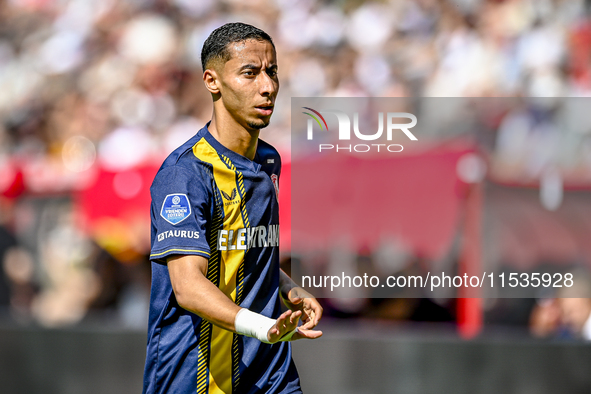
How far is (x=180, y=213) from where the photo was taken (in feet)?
9.59

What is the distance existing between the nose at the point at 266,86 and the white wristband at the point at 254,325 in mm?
979

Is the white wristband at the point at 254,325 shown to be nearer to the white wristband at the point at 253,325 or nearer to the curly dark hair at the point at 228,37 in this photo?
the white wristband at the point at 253,325

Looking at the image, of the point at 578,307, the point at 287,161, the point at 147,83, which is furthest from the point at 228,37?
the point at 147,83

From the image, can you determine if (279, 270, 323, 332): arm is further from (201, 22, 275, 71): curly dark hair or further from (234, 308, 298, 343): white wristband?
(201, 22, 275, 71): curly dark hair

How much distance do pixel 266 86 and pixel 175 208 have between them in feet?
2.24

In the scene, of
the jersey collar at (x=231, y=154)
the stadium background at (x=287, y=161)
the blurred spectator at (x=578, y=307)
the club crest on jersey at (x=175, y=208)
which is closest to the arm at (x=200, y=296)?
the club crest on jersey at (x=175, y=208)

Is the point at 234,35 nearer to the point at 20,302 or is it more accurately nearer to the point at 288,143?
the point at 288,143

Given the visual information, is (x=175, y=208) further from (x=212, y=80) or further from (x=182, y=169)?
(x=212, y=80)

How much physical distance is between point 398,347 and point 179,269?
10.5 ft

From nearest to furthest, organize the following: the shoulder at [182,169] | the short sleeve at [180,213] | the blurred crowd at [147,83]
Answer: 1. the short sleeve at [180,213]
2. the shoulder at [182,169]
3. the blurred crowd at [147,83]

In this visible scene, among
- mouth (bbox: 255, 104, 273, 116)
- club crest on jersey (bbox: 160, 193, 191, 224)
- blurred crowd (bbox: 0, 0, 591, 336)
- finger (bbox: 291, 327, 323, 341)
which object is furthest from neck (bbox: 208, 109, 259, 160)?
blurred crowd (bbox: 0, 0, 591, 336)

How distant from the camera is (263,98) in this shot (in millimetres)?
3180

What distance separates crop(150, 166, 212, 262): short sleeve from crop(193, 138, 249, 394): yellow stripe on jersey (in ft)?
0.36

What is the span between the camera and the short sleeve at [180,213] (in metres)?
2.89
